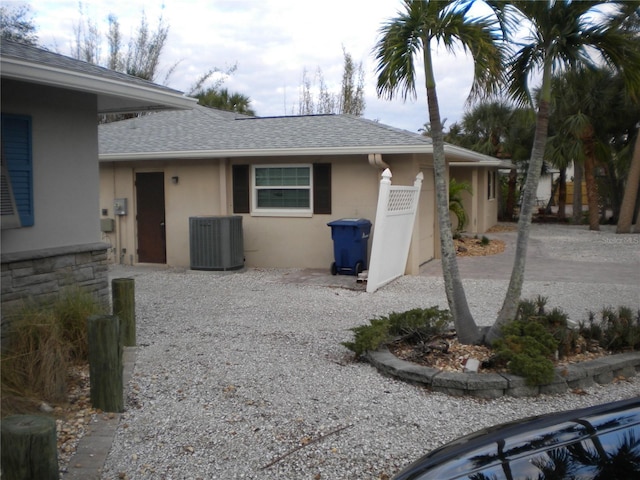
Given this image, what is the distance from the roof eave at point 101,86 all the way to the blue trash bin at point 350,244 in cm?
449

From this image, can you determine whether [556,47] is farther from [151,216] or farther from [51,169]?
[151,216]

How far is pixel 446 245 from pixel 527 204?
93 cm

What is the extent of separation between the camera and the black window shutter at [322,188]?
13.2 m

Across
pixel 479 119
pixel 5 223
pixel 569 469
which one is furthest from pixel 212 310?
pixel 479 119

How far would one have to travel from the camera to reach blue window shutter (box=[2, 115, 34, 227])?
6.65m

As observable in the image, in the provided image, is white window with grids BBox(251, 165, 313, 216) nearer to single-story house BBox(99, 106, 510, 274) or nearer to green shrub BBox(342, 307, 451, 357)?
single-story house BBox(99, 106, 510, 274)

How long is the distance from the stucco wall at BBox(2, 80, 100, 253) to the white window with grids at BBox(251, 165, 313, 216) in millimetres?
6074

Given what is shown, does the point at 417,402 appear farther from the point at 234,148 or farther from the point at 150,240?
the point at 150,240

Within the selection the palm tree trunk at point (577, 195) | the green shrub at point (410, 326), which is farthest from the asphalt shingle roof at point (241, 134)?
the palm tree trunk at point (577, 195)

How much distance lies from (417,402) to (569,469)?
2904 mm

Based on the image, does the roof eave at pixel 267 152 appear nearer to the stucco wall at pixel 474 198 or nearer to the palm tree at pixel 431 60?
the palm tree at pixel 431 60

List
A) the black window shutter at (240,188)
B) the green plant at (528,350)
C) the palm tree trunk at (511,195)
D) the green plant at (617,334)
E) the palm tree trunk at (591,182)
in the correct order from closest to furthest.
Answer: the green plant at (528,350)
the green plant at (617,334)
the black window shutter at (240,188)
the palm tree trunk at (591,182)
the palm tree trunk at (511,195)

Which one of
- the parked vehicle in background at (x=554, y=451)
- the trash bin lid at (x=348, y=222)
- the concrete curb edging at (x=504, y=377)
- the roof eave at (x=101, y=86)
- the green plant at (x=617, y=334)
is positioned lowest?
the concrete curb edging at (x=504, y=377)

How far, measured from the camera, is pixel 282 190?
1362cm
